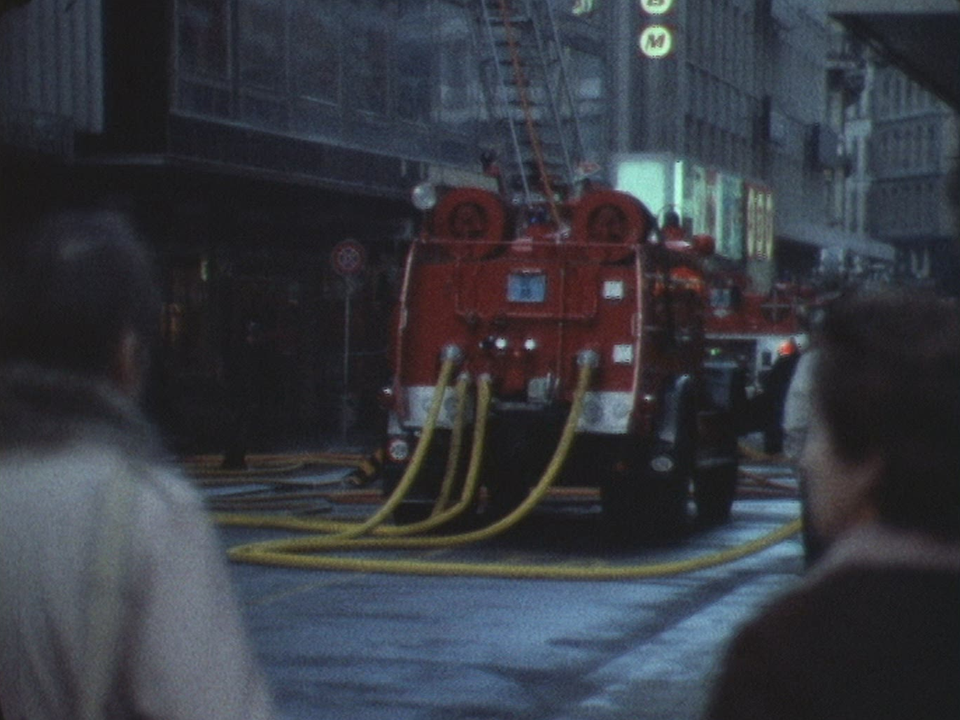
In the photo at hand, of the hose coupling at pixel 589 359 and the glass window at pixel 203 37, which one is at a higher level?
the glass window at pixel 203 37

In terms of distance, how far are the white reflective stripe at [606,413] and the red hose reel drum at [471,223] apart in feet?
4.68

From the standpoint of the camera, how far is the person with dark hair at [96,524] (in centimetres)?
286

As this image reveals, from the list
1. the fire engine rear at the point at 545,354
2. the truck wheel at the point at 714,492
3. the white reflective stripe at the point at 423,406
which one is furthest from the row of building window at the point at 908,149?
the white reflective stripe at the point at 423,406

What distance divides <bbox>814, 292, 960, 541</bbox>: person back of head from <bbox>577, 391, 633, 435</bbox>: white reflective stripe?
14013 mm

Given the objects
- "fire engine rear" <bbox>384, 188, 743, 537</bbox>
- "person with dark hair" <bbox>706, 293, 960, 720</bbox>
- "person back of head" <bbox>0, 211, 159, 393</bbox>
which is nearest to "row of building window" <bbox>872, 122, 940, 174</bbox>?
"fire engine rear" <bbox>384, 188, 743, 537</bbox>

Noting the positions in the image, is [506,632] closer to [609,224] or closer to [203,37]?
[609,224]

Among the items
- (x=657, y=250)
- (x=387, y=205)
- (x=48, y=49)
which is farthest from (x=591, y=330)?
(x=387, y=205)

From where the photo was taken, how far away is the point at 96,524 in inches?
115

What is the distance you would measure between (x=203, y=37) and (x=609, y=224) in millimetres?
14418

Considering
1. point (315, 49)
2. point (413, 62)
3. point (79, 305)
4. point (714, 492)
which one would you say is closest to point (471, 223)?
point (714, 492)

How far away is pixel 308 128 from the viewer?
109 ft

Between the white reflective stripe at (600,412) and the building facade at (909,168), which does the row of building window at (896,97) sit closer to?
the building facade at (909,168)

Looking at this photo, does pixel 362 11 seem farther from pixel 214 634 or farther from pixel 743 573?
pixel 214 634

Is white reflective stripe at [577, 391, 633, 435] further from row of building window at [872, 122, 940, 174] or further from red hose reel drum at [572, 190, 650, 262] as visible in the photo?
row of building window at [872, 122, 940, 174]
